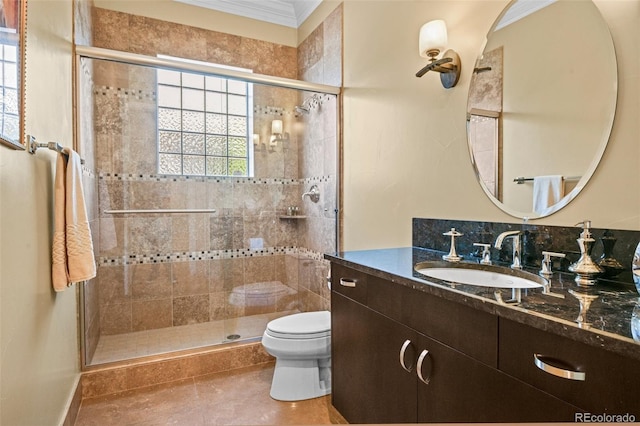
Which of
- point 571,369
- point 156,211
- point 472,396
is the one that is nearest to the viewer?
point 571,369

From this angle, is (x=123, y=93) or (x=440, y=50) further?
(x=123, y=93)

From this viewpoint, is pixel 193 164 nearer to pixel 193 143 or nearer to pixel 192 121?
pixel 193 143

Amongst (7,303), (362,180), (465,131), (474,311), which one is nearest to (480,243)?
(465,131)

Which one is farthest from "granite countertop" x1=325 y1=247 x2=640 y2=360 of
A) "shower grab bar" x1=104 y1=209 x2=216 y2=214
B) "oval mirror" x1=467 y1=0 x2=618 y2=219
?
"shower grab bar" x1=104 y1=209 x2=216 y2=214

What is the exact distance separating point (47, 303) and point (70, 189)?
471mm

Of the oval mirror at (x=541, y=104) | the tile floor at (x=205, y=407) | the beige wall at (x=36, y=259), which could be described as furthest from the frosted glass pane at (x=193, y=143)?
the oval mirror at (x=541, y=104)

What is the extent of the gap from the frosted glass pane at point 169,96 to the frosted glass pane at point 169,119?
0.05 metres

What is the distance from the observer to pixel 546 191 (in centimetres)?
130

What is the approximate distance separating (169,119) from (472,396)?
115 inches

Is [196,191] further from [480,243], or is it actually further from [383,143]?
[480,243]

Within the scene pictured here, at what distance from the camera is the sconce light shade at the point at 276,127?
3.16 metres

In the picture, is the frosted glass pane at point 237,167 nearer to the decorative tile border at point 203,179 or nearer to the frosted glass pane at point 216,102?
the decorative tile border at point 203,179

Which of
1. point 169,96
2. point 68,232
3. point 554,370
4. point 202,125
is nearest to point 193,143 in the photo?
point 202,125

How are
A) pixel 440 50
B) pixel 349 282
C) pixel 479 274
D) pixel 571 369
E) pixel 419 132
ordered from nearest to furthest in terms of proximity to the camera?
pixel 571 369 < pixel 479 274 < pixel 349 282 < pixel 440 50 < pixel 419 132
